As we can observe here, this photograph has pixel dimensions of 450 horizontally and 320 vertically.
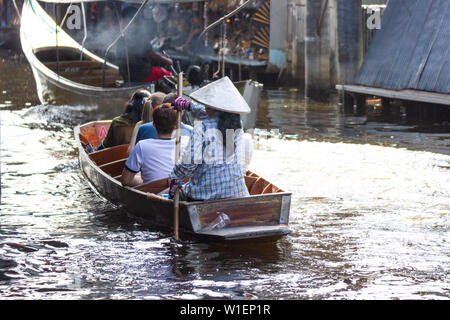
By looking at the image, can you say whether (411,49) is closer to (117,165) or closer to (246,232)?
(117,165)

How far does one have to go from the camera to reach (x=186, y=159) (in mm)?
6762

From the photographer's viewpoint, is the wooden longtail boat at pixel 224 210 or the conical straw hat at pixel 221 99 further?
the wooden longtail boat at pixel 224 210

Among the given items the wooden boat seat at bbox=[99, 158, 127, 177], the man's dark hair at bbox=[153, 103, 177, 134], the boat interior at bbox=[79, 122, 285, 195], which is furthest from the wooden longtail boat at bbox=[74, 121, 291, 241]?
the wooden boat seat at bbox=[99, 158, 127, 177]

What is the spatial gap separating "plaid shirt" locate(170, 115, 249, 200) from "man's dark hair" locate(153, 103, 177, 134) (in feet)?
2.76

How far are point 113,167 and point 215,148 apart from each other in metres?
3.25

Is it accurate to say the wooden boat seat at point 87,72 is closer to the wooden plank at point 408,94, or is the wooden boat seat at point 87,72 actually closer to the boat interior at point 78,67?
the boat interior at point 78,67

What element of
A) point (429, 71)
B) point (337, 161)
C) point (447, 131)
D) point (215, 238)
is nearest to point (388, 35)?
point (429, 71)

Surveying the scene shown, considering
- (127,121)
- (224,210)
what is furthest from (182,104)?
(127,121)

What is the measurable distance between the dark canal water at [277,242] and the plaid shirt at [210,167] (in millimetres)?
552

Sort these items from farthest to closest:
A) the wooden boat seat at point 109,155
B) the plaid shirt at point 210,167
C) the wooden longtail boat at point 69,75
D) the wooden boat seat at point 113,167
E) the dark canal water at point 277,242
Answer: the wooden longtail boat at point 69,75 → the wooden boat seat at point 109,155 → the wooden boat seat at point 113,167 → the plaid shirt at point 210,167 → the dark canal water at point 277,242

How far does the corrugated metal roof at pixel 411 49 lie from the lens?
1542cm

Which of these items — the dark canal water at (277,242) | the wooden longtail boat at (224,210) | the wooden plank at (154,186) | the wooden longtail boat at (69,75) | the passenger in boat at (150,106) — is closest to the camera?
the dark canal water at (277,242)

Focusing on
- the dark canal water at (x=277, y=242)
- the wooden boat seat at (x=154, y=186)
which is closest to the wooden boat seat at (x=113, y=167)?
the dark canal water at (x=277, y=242)

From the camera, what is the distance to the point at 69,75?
1897 centimetres
